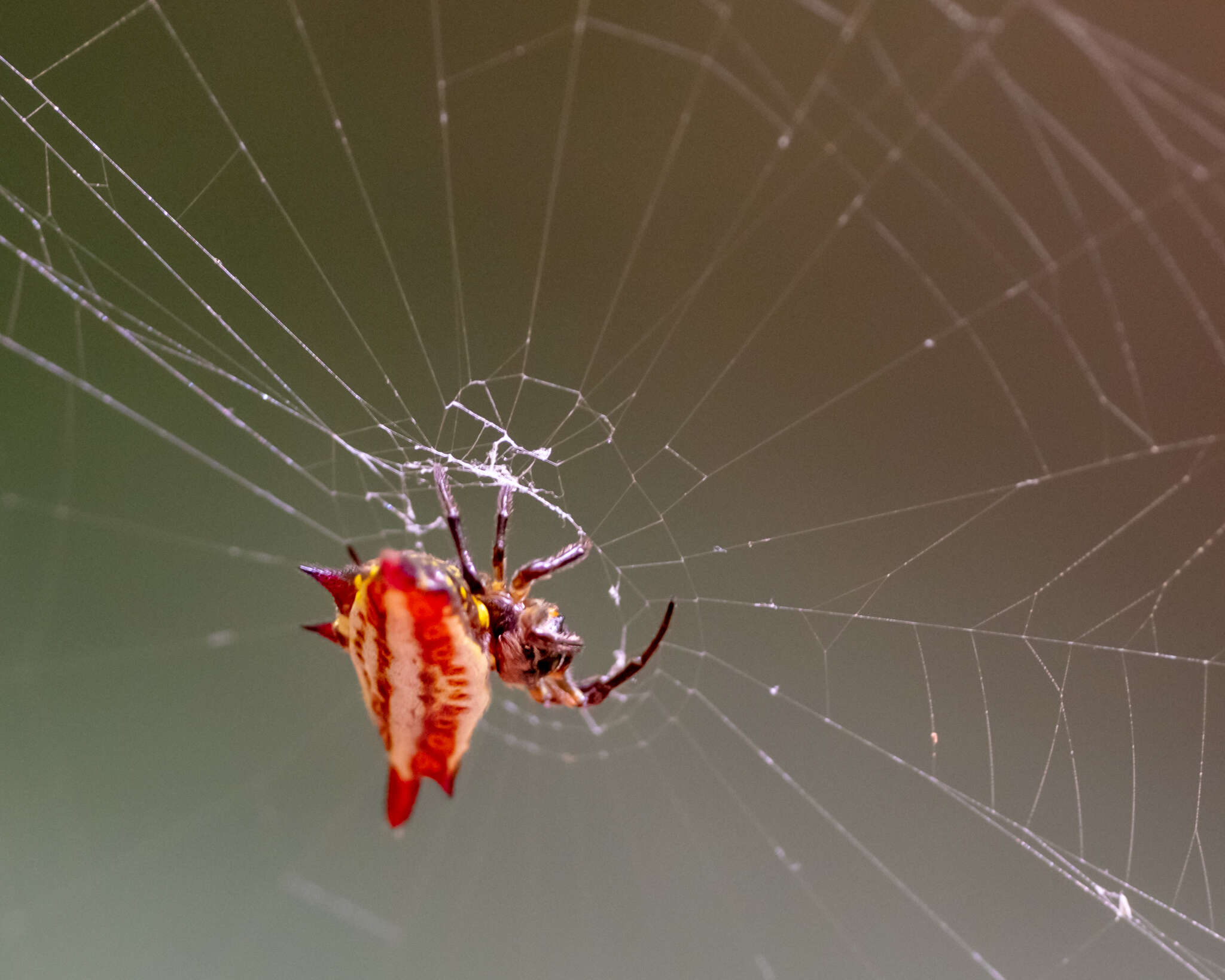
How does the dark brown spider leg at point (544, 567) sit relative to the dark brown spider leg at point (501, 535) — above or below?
below

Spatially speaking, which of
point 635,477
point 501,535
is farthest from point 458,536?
point 635,477

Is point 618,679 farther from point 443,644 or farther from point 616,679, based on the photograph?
point 443,644

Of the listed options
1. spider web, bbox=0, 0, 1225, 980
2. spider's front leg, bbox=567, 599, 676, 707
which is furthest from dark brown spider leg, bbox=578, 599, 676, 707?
spider web, bbox=0, 0, 1225, 980

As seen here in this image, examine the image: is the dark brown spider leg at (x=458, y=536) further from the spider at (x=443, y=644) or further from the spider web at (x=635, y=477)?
the spider web at (x=635, y=477)

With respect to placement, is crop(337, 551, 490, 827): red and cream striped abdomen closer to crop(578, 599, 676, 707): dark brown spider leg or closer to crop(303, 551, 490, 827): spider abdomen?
crop(303, 551, 490, 827): spider abdomen

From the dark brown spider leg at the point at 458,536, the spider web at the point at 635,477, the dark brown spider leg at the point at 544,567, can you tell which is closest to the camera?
the dark brown spider leg at the point at 458,536

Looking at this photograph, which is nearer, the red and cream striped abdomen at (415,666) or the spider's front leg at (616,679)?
the red and cream striped abdomen at (415,666)

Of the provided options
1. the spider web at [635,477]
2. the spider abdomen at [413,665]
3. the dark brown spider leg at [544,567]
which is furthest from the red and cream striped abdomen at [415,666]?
the spider web at [635,477]

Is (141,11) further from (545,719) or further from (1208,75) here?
Answer: (1208,75)
